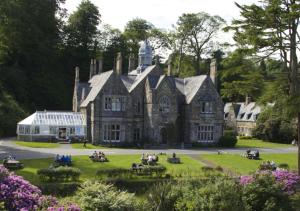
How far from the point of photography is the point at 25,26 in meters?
76.1

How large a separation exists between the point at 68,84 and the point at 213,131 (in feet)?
115

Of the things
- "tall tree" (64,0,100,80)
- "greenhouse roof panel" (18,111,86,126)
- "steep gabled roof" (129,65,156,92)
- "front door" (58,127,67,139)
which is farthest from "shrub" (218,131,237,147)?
"tall tree" (64,0,100,80)

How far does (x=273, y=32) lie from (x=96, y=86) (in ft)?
115

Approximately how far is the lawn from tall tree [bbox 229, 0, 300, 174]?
30.3ft

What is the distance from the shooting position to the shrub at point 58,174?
95.2 feet

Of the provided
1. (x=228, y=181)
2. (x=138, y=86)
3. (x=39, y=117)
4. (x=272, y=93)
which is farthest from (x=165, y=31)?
(x=228, y=181)

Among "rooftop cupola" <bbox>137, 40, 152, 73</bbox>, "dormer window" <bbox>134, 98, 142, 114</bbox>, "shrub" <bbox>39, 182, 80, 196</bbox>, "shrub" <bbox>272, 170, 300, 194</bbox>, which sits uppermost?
"rooftop cupola" <bbox>137, 40, 152, 73</bbox>

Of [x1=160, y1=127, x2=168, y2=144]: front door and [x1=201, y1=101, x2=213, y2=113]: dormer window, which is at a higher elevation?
[x1=201, y1=101, x2=213, y2=113]: dormer window

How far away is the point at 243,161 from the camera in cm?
4281

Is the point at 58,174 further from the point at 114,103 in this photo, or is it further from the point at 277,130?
the point at 277,130

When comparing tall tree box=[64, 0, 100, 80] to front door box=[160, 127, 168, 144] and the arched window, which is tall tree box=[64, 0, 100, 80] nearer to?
the arched window

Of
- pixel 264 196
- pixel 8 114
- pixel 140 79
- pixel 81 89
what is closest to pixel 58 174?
pixel 264 196

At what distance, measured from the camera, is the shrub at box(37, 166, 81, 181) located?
2903cm

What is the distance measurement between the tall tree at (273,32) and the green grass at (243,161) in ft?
32.2
